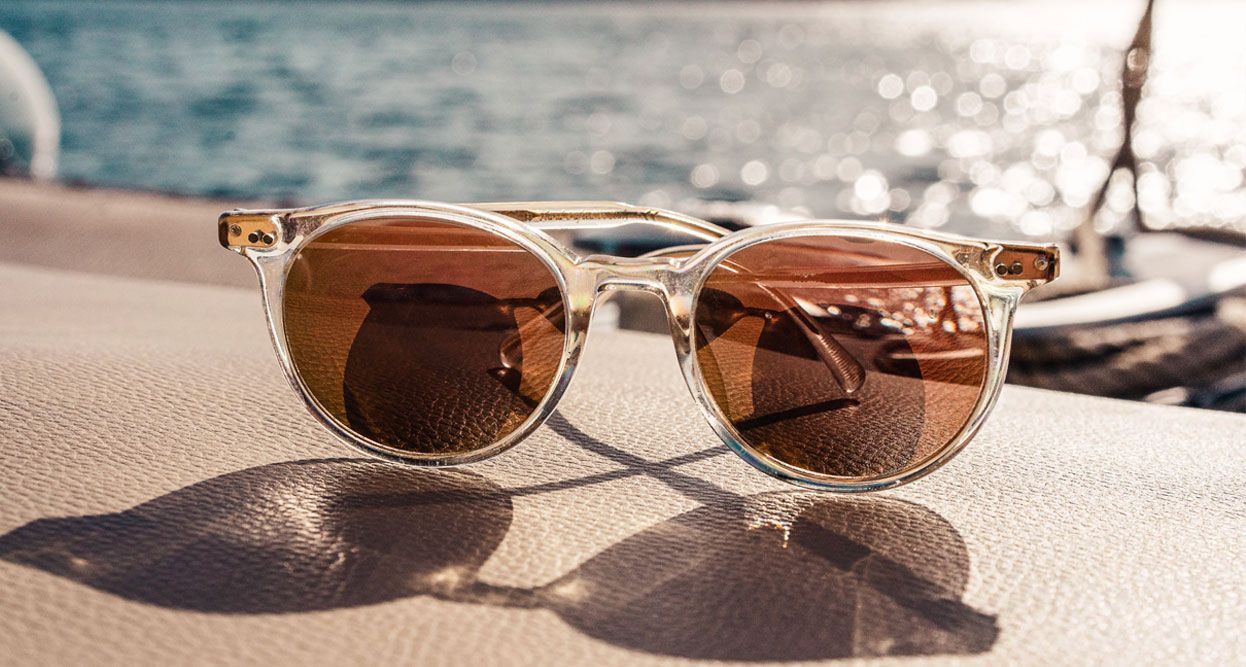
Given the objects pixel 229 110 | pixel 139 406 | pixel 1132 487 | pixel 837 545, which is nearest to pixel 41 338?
pixel 139 406

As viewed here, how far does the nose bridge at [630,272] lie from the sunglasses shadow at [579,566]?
0.57 ft

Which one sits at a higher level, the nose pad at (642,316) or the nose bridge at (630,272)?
the nose bridge at (630,272)

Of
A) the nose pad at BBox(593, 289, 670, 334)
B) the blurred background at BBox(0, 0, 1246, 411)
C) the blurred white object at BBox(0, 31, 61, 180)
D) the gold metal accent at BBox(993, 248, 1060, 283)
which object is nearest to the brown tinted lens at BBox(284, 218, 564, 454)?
the gold metal accent at BBox(993, 248, 1060, 283)

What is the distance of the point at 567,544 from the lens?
0.55 m

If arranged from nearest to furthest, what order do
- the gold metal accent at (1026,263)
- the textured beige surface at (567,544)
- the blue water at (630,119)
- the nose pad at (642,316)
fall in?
the textured beige surface at (567,544), the gold metal accent at (1026,263), the nose pad at (642,316), the blue water at (630,119)

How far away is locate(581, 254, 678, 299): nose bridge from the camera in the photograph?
73cm

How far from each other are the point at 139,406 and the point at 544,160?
10.8 metres

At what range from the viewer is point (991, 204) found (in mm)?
10438

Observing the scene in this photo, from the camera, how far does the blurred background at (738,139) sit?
77.9 inches

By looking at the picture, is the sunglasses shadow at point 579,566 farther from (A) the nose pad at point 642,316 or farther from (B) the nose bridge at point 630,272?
(A) the nose pad at point 642,316

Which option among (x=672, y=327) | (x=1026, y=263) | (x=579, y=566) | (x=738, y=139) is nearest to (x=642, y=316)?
(x=672, y=327)

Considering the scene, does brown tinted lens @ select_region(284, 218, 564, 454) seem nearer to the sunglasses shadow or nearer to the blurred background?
the sunglasses shadow

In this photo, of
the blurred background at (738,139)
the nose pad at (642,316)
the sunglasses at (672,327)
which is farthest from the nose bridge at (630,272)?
the nose pad at (642,316)

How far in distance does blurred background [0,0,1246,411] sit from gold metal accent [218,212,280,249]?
0.92 m
